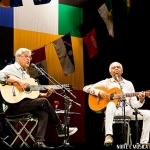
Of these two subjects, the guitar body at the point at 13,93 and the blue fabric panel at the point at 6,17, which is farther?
the blue fabric panel at the point at 6,17

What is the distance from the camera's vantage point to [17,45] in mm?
7203

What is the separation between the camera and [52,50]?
7676mm

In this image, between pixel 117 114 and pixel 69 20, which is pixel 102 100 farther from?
pixel 69 20

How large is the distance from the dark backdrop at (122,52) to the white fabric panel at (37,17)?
88 centimetres

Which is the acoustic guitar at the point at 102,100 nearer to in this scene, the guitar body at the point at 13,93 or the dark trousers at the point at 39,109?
the dark trousers at the point at 39,109

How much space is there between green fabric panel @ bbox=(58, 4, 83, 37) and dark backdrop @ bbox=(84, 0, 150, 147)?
0.28 m

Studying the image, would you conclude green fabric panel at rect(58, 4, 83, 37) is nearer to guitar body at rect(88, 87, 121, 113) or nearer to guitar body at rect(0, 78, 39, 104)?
guitar body at rect(88, 87, 121, 113)

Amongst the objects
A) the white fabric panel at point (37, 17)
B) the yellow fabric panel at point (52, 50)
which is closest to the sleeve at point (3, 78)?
the yellow fabric panel at point (52, 50)

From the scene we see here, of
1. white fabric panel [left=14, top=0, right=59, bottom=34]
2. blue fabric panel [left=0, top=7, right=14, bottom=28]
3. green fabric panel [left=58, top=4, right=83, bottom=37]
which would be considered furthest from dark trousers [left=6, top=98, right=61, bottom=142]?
green fabric panel [left=58, top=4, right=83, bottom=37]

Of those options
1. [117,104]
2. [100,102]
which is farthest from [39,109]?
[117,104]

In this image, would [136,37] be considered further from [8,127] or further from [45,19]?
[8,127]

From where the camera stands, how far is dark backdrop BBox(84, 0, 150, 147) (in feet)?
25.0

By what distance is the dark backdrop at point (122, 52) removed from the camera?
7.61 metres

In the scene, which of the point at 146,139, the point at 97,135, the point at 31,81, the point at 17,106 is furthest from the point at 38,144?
the point at 97,135
